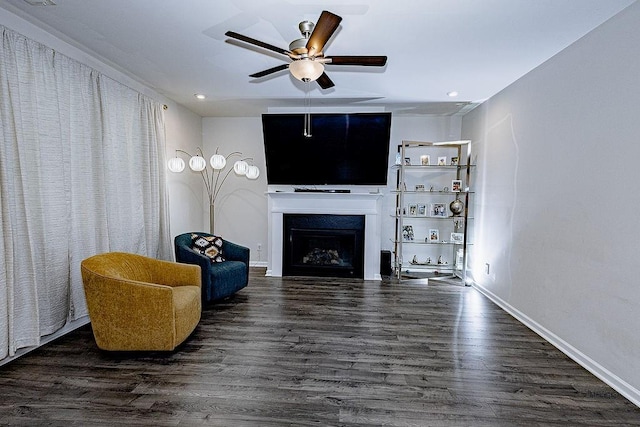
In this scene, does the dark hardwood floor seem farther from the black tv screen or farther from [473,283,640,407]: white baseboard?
the black tv screen

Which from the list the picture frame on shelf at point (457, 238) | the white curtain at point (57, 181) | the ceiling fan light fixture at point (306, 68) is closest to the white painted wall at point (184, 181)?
the white curtain at point (57, 181)

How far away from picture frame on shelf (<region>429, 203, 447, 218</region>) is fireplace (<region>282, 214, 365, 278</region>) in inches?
48.6

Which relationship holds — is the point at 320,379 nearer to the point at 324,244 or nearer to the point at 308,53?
the point at 308,53

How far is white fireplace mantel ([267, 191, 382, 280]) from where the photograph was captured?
504 centimetres

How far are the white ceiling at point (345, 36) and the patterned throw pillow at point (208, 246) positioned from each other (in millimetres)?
2043

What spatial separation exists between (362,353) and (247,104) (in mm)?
3988

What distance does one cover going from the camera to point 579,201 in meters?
2.64

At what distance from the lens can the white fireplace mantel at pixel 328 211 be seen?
504 centimetres

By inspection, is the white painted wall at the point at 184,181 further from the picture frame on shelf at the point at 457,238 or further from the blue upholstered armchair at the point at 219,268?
the picture frame on shelf at the point at 457,238

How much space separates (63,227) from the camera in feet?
9.27

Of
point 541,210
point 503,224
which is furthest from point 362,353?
point 503,224

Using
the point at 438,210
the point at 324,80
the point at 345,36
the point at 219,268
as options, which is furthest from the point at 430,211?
the point at 219,268

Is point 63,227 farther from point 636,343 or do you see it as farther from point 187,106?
point 636,343

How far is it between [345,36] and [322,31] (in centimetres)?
85
